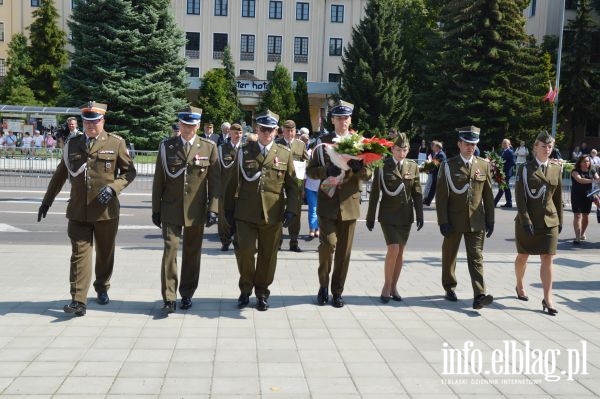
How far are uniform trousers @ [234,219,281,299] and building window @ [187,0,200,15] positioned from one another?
6365 cm

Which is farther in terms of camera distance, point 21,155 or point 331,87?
point 331,87

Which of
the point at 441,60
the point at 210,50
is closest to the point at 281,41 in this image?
the point at 210,50

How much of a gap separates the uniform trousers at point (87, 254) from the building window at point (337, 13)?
212 ft

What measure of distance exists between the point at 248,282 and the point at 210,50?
62951mm

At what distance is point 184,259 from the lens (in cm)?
750

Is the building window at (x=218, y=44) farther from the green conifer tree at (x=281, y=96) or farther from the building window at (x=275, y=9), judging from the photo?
the green conifer tree at (x=281, y=96)

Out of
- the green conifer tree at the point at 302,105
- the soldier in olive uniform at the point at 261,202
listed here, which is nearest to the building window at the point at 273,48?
the green conifer tree at the point at 302,105

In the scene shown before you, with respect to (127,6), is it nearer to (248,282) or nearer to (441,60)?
(441,60)

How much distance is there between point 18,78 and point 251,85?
19.5m

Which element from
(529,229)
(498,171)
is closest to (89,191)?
(529,229)

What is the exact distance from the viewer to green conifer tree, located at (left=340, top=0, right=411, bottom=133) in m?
44.7

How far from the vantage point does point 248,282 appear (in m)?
7.59

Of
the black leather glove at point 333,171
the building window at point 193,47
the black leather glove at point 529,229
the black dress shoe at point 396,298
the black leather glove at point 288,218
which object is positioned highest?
the building window at point 193,47

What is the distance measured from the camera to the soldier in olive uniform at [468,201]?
7812 millimetres
